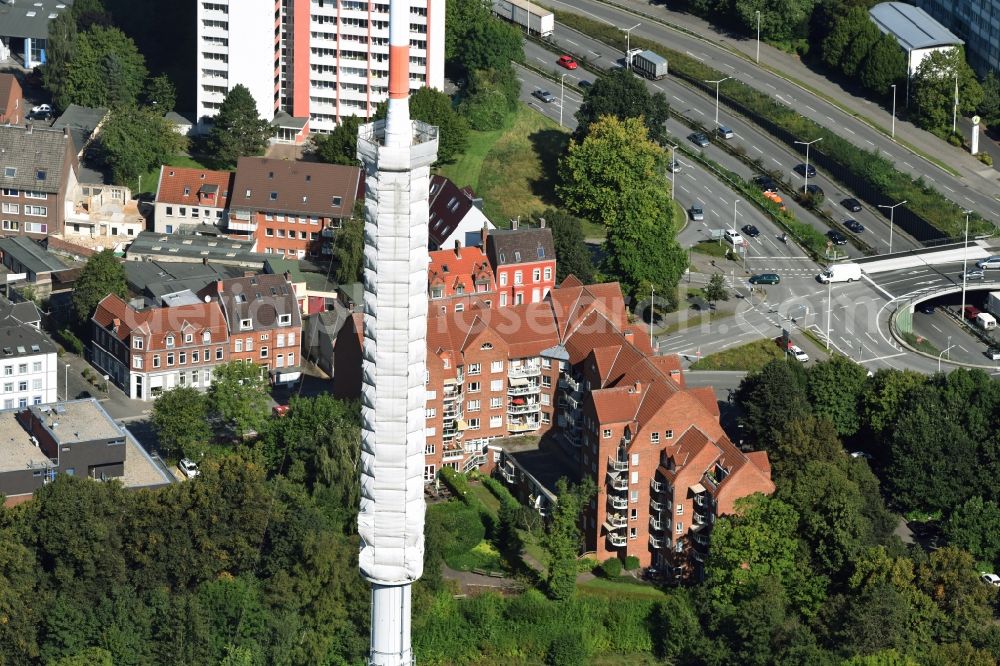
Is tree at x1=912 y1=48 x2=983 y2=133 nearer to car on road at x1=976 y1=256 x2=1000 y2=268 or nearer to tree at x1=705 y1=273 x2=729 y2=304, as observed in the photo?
car on road at x1=976 y1=256 x2=1000 y2=268

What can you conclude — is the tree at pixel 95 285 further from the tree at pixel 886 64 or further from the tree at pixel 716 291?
the tree at pixel 886 64

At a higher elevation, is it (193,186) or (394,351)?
(394,351)

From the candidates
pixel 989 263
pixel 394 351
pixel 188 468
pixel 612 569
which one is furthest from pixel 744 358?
pixel 394 351

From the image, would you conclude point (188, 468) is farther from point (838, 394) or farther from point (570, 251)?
point (838, 394)

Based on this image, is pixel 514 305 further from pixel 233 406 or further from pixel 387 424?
pixel 387 424

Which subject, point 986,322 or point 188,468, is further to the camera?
point 986,322

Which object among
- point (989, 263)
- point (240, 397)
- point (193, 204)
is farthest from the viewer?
point (989, 263)

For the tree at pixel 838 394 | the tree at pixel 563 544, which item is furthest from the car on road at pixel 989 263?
the tree at pixel 563 544

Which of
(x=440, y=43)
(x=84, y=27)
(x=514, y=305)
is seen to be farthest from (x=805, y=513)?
(x=84, y=27)
